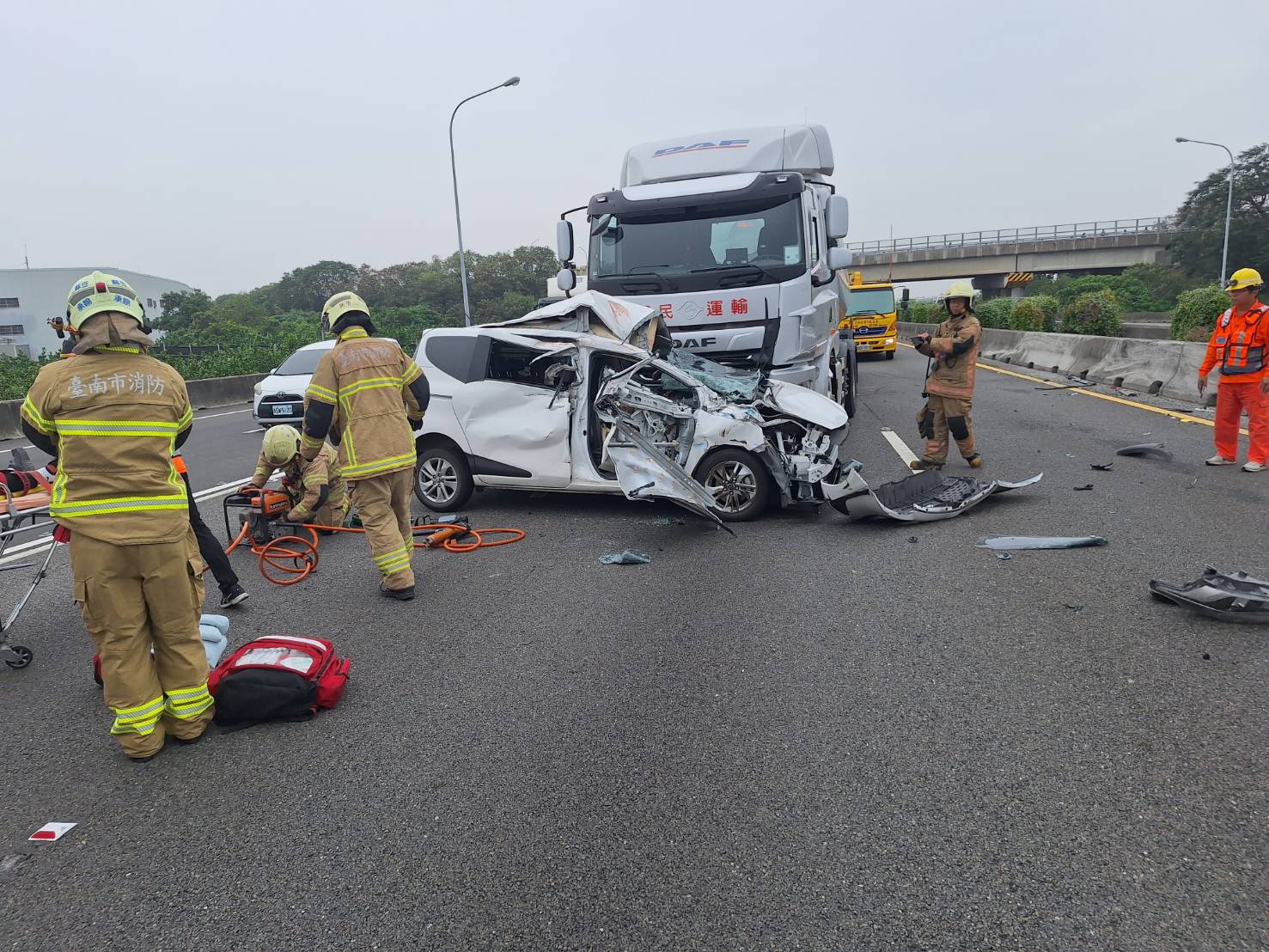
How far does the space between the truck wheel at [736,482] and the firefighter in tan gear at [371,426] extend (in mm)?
2410

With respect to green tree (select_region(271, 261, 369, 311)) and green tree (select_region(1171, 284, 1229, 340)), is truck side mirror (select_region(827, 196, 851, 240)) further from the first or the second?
green tree (select_region(271, 261, 369, 311))

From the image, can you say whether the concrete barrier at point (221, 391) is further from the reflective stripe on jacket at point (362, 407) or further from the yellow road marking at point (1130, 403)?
the yellow road marking at point (1130, 403)

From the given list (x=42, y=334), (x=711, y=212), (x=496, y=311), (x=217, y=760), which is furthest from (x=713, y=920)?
(x=42, y=334)

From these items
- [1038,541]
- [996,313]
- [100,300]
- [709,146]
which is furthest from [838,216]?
[996,313]

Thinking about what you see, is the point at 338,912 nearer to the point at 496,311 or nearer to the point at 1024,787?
the point at 1024,787

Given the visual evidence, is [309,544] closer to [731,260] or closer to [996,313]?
[731,260]

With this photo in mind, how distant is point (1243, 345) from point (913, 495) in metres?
3.34

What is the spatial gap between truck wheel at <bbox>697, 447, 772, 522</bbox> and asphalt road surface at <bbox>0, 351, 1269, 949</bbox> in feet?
3.77

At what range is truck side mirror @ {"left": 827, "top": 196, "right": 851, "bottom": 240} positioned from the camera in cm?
945

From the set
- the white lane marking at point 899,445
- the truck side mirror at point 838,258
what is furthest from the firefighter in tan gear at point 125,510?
the truck side mirror at point 838,258

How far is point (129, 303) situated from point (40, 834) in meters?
2.15

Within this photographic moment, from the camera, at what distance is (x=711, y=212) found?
9031 millimetres

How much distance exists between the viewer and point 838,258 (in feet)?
32.0

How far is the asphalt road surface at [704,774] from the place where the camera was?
2.52m
